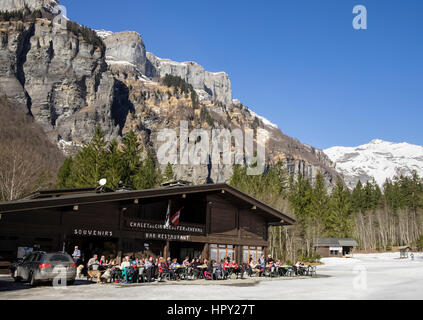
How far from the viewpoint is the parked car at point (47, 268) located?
14719mm

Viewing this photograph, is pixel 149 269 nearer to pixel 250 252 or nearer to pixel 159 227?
pixel 159 227

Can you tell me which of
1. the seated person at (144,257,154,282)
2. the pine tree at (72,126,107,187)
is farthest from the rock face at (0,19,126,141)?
the seated person at (144,257,154,282)

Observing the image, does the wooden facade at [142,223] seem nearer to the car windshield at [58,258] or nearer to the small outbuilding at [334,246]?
the car windshield at [58,258]

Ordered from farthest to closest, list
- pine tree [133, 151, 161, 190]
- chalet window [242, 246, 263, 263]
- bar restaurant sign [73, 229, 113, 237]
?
1. pine tree [133, 151, 161, 190]
2. chalet window [242, 246, 263, 263]
3. bar restaurant sign [73, 229, 113, 237]

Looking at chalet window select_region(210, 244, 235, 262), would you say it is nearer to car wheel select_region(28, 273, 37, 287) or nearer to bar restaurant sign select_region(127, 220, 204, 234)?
bar restaurant sign select_region(127, 220, 204, 234)

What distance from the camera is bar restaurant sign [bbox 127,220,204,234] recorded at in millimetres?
23125

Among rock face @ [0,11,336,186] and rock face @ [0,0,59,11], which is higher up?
rock face @ [0,0,59,11]

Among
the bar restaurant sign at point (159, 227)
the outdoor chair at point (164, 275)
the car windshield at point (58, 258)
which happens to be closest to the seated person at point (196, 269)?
the outdoor chair at point (164, 275)

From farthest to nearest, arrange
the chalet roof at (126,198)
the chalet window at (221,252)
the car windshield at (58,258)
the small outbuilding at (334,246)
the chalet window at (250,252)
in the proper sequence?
the small outbuilding at (334,246) < the chalet window at (250,252) < the chalet window at (221,252) < the chalet roof at (126,198) < the car windshield at (58,258)

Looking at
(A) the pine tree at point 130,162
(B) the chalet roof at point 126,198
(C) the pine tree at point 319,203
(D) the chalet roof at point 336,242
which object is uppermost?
(A) the pine tree at point 130,162

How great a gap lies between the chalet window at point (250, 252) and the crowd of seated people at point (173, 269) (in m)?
1.58

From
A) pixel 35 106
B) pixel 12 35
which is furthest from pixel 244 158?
pixel 12 35

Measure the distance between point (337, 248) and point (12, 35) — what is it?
119376 mm

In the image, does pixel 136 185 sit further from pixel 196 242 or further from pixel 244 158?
pixel 244 158
